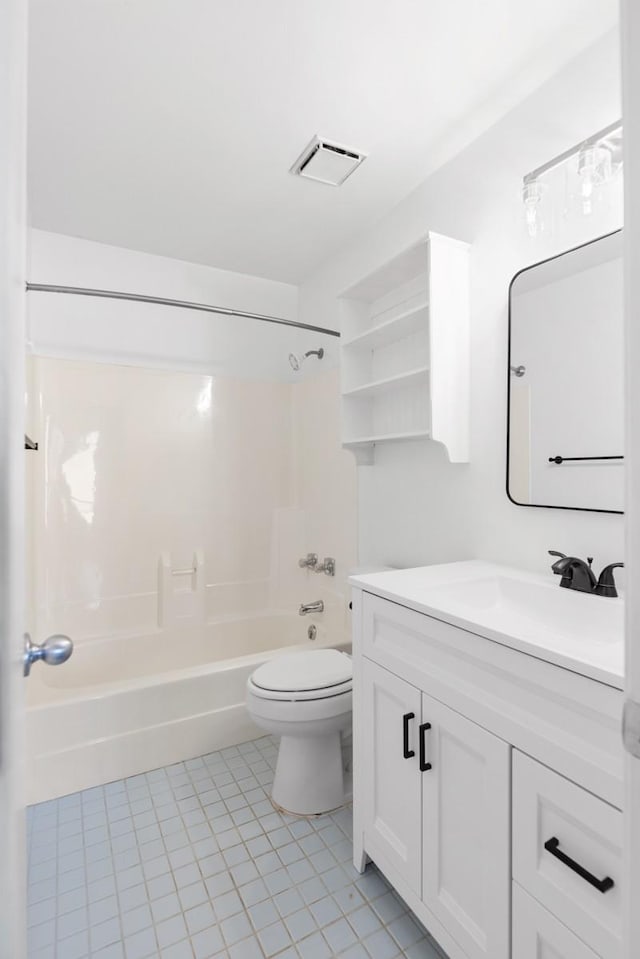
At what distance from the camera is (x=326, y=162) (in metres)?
1.85

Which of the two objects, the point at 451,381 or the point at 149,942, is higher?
the point at 451,381

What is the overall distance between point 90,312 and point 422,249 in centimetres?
174

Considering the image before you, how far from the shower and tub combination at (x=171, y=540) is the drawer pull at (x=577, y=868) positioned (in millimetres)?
1351

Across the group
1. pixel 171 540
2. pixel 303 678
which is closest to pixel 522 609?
pixel 303 678

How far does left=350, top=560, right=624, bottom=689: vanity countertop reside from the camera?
82 centimetres

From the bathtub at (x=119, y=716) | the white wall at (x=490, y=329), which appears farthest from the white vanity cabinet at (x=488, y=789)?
the bathtub at (x=119, y=716)

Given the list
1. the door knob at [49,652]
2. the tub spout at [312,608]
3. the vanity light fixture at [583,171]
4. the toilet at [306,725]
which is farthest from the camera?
the tub spout at [312,608]

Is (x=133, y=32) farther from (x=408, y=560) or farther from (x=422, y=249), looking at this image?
(x=408, y=560)

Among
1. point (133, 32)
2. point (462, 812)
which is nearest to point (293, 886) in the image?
point (462, 812)

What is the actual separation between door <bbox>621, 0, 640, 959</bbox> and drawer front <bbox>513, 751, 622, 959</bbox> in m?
0.37

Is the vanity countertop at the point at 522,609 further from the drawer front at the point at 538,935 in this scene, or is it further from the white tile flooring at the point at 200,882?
the white tile flooring at the point at 200,882

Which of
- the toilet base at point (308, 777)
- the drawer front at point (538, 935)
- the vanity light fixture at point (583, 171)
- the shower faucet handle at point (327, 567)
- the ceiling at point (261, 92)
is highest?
the ceiling at point (261, 92)

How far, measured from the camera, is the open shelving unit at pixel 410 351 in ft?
5.50

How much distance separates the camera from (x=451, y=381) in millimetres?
1706
